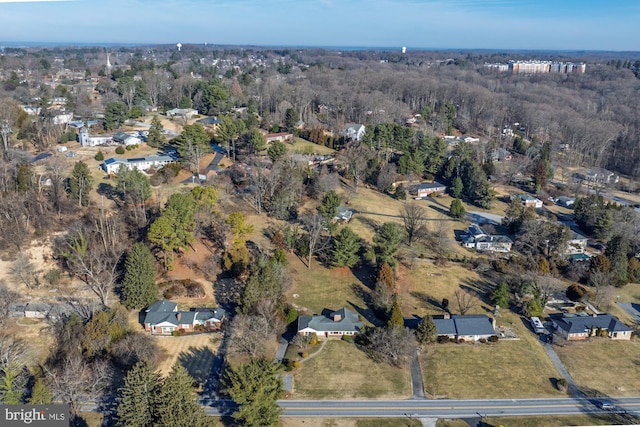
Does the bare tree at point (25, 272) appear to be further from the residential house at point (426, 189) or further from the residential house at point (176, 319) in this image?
the residential house at point (426, 189)

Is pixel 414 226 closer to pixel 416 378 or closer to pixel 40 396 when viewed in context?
pixel 416 378

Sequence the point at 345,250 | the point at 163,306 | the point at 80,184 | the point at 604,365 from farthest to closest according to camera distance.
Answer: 1. the point at 80,184
2. the point at 345,250
3. the point at 163,306
4. the point at 604,365

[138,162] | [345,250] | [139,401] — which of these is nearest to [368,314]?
[345,250]

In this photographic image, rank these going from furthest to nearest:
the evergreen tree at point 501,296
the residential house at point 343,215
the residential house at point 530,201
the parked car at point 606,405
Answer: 1. the residential house at point 530,201
2. the residential house at point 343,215
3. the evergreen tree at point 501,296
4. the parked car at point 606,405

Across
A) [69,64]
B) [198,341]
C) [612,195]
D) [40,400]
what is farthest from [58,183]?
[69,64]

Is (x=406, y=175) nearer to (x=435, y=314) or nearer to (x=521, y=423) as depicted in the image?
(x=435, y=314)

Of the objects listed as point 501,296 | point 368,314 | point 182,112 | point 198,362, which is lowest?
point 198,362

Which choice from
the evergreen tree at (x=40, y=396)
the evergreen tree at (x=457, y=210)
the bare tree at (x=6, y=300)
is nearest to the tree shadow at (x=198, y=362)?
the evergreen tree at (x=40, y=396)
